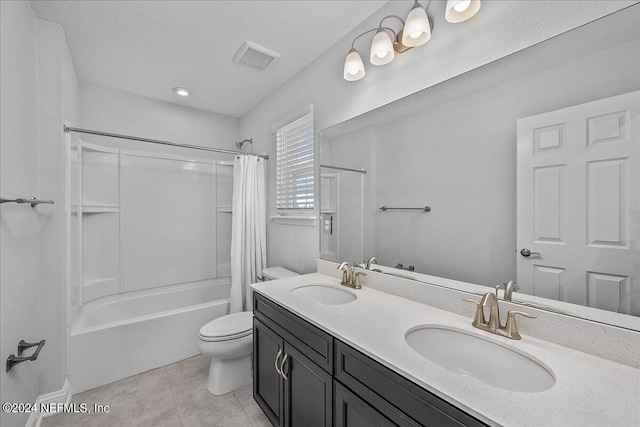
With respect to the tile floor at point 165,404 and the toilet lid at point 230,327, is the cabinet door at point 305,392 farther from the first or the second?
the toilet lid at point 230,327

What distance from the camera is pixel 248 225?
2.63m

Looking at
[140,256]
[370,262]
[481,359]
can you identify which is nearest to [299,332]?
[370,262]

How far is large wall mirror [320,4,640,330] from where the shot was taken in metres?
0.81

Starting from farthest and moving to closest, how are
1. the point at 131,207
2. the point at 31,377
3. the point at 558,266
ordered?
1. the point at 131,207
2. the point at 31,377
3. the point at 558,266

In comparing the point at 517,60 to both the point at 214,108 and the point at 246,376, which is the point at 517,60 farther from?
the point at 214,108

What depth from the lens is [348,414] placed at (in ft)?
3.19

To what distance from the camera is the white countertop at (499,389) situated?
23.2 inches

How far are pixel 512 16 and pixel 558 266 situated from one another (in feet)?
3.25

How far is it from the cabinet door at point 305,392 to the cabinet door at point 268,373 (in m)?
0.07

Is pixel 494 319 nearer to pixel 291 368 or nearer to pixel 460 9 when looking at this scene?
pixel 291 368

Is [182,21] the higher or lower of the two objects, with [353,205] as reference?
higher

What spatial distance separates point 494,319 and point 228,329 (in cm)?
172

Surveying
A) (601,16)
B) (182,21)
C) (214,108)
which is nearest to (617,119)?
(601,16)

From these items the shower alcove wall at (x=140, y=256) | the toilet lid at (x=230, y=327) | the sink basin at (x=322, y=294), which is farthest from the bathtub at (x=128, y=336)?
the sink basin at (x=322, y=294)
